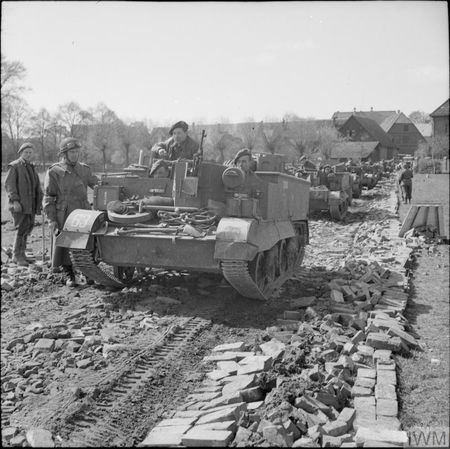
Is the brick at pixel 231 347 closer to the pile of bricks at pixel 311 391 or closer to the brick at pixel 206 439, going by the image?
the pile of bricks at pixel 311 391

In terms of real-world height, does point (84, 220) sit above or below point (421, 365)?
above

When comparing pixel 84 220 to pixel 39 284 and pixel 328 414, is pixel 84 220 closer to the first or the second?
pixel 39 284

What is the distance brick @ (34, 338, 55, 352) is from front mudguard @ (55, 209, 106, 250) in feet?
6.24

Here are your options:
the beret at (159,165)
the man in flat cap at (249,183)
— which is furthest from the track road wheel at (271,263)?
the beret at (159,165)

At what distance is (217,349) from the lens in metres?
5.89

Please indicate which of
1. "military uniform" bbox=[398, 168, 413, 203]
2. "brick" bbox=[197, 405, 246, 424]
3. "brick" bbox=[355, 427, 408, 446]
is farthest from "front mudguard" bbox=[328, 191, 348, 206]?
"brick" bbox=[355, 427, 408, 446]

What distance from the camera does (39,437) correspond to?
3.78 meters

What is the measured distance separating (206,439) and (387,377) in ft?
6.57

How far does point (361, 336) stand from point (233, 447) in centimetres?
281

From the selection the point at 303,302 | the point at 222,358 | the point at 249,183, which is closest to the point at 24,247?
the point at 249,183

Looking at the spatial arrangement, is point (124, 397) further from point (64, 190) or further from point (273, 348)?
point (64, 190)

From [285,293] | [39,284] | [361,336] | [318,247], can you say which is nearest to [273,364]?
[361,336]

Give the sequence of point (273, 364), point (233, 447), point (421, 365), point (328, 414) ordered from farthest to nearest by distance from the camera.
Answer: point (421, 365), point (273, 364), point (328, 414), point (233, 447)

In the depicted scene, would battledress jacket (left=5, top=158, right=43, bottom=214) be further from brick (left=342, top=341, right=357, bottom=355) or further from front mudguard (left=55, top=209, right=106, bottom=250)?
brick (left=342, top=341, right=357, bottom=355)
